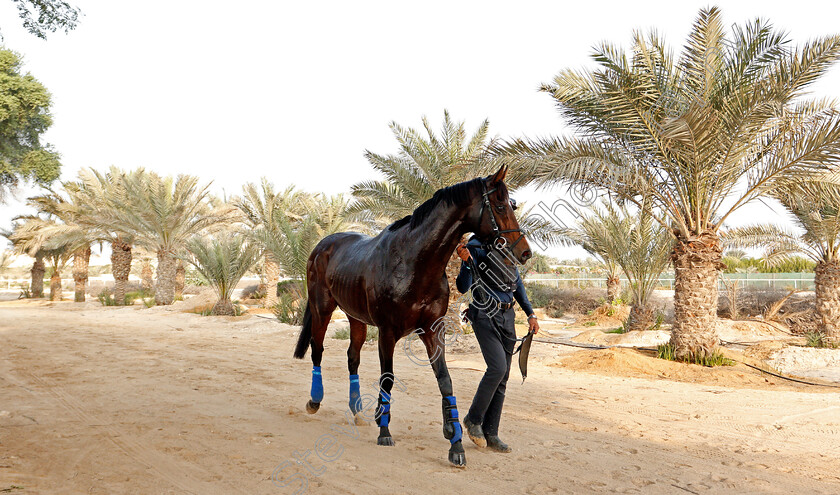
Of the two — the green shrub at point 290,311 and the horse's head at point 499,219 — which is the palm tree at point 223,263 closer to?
the green shrub at point 290,311

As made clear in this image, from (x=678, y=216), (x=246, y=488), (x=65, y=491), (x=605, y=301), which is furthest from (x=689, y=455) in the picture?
(x=605, y=301)

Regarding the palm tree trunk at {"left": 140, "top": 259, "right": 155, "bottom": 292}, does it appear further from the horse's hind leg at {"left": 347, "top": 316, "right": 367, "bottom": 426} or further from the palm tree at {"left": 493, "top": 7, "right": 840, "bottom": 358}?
the horse's hind leg at {"left": 347, "top": 316, "right": 367, "bottom": 426}

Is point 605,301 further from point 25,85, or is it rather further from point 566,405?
point 25,85

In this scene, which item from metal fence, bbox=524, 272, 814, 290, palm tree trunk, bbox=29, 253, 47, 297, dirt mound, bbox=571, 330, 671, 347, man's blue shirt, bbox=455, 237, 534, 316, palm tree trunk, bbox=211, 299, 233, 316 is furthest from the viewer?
palm tree trunk, bbox=29, 253, 47, 297

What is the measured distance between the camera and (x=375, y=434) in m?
4.75

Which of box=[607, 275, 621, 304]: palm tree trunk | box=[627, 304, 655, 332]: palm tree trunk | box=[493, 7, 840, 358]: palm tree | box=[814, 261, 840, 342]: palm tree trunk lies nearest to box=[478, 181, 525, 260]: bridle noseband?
box=[493, 7, 840, 358]: palm tree

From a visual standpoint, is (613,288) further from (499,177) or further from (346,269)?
(499,177)

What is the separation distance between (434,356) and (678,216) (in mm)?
7639

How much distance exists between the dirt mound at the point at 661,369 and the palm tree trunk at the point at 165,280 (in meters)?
20.7

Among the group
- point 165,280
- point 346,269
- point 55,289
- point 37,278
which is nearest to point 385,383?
point 346,269

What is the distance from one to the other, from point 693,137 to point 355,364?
6907mm

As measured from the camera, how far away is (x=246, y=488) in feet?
10.9

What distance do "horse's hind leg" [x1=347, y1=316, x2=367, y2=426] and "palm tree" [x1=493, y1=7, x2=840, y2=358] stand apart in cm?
540

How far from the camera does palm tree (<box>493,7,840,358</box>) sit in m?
8.80
